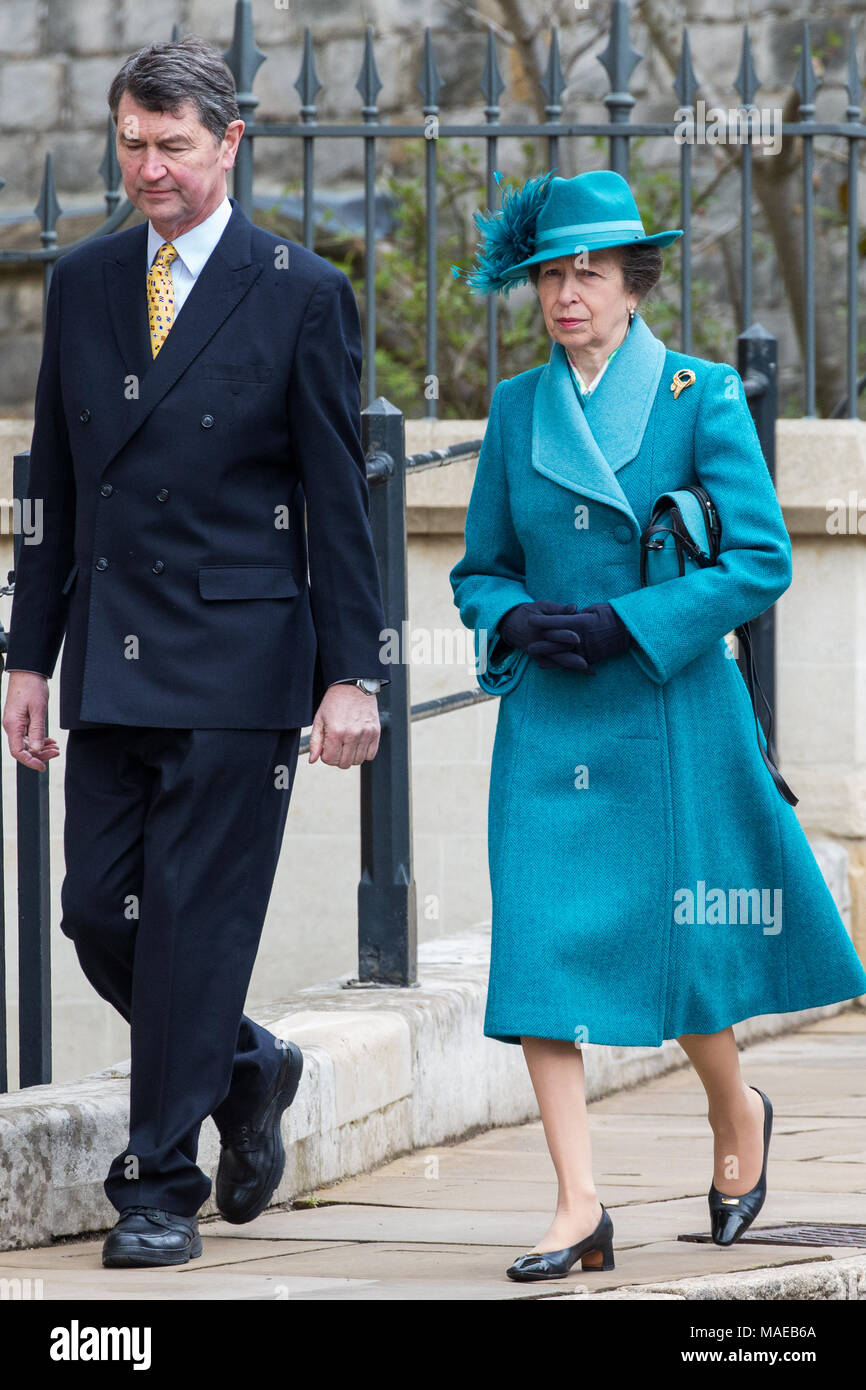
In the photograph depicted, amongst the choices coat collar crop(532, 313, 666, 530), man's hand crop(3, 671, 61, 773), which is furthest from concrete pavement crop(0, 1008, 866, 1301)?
coat collar crop(532, 313, 666, 530)

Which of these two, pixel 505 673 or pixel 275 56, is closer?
pixel 505 673

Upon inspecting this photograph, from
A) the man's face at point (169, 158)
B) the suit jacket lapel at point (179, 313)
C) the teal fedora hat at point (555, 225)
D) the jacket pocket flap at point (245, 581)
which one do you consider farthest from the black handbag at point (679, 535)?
the man's face at point (169, 158)

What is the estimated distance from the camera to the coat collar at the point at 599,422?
3904mm

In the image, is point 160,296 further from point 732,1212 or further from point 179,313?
point 732,1212

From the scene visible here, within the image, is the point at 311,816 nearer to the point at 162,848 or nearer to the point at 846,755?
the point at 846,755

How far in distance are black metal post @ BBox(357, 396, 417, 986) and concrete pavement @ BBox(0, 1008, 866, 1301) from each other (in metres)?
0.47

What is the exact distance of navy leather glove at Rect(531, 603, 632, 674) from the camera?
383 cm

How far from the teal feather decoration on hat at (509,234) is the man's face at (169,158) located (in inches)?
17.8

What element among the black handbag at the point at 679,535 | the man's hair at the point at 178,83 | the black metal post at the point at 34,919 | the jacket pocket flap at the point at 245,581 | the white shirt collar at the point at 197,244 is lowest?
the black metal post at the point at 34,919

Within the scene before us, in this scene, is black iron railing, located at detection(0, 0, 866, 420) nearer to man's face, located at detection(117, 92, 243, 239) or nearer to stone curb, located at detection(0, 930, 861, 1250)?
stone curb, located at detection(0, 930, 861, 1250)

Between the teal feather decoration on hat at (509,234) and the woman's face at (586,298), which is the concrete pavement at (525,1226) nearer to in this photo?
the woman's face at (586,298)
